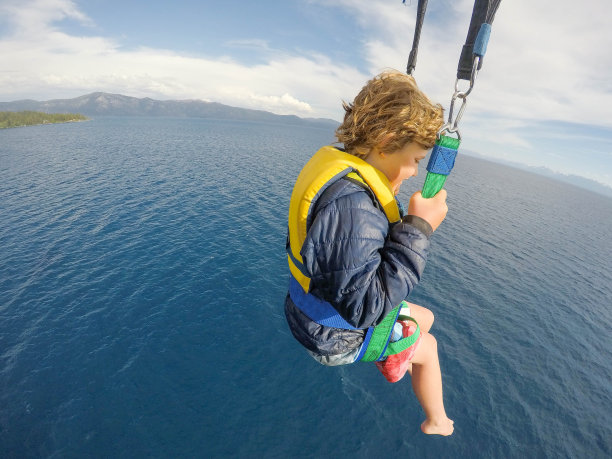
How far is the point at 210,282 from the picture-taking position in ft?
82.2

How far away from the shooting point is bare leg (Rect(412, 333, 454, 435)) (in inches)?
155

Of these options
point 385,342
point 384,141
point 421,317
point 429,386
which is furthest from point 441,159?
point 429,386

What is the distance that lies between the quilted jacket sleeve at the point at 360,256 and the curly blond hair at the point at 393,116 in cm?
64

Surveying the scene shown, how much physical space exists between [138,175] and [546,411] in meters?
64.3

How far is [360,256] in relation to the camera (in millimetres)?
2168

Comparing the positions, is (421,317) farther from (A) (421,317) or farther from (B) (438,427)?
(B) (438,427)

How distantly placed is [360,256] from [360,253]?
0.08 feet

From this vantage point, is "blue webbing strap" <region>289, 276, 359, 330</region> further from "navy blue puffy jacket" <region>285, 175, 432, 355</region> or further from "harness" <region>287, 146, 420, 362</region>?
"navy blue puffy jacket" <region>285, 175, 432, 355</region>

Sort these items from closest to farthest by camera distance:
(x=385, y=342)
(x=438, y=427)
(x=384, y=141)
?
1. (x=384, y=141)
2. (x=385, y=342)
3. (x=438, y=427)

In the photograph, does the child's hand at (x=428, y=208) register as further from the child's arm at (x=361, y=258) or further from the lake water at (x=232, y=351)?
the lake water at (x=232, y=351)

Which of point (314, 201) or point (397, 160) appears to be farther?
point (397, 160)

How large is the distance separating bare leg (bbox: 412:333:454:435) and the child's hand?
2.13m

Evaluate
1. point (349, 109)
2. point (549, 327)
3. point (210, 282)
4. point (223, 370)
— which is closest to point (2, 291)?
point (210, 282)

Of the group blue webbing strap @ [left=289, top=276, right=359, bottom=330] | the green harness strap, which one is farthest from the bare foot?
blue webbing strap @ [left=289, top=276, right=359, bottom=330]
